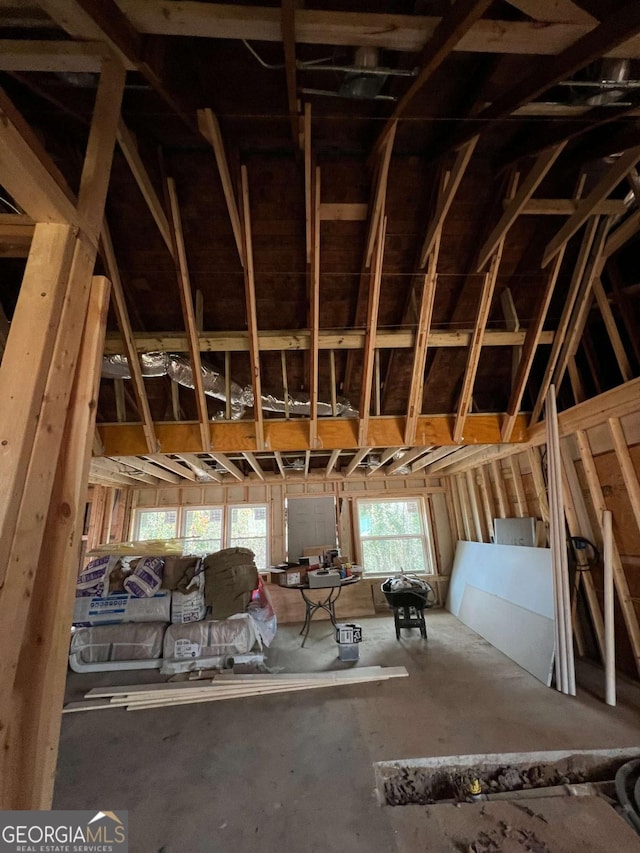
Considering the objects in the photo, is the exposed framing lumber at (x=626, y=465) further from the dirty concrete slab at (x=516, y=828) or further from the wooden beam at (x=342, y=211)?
the wooden beam at (x=342, y=211)

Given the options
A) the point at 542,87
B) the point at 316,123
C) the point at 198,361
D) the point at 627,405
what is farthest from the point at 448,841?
the point at 316,123

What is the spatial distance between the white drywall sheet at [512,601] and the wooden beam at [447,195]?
141 inches

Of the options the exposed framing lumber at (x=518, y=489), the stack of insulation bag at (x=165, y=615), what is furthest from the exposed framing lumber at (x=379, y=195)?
the stack of insulation bag at (x=165, y=615)

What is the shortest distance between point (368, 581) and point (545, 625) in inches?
129

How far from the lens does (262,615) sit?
173 inches

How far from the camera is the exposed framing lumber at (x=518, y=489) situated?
4.79 meters

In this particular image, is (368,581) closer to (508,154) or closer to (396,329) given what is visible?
(396,329)

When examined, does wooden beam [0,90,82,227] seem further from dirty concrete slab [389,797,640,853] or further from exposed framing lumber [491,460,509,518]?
exposed framing lumber [491,460,509,518]

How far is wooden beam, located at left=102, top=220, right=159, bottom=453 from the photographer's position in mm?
2805

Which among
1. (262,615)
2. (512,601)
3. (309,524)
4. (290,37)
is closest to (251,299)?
(290,37)

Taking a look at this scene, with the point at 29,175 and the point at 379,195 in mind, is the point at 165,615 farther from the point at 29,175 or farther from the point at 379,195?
the point at 379,195

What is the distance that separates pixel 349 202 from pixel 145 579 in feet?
15.1

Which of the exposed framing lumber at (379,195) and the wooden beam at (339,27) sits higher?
the exposed framing lumber at (379,195)

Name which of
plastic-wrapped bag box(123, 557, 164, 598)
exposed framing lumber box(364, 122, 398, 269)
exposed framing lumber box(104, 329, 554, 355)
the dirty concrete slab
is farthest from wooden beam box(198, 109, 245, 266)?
the dirty concrete slab
